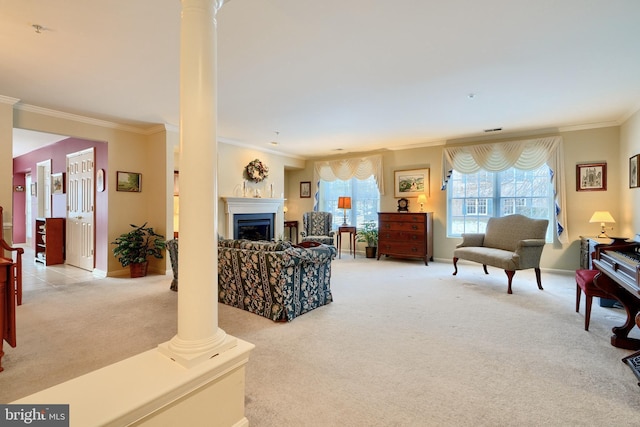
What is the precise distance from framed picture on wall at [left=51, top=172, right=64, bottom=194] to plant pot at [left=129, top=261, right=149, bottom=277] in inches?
105

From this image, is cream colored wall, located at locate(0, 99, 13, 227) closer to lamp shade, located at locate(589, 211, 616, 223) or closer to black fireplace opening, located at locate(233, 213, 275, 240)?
black fireplace opening, located at locate(233, 213, 275, 240)

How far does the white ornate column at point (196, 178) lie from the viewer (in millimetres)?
1389

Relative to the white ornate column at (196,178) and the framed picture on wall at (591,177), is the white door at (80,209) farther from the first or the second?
the framed picture on wall at (591,177)

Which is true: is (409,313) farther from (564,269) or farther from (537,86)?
(564,269)

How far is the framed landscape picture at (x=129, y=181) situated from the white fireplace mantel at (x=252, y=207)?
1409 millimetres

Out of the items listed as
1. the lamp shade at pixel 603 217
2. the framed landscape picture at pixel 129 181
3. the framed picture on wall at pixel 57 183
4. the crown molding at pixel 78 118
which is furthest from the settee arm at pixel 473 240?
the framed picture on wall at pixel 57 183

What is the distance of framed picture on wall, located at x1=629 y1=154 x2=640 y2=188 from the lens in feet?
12.6

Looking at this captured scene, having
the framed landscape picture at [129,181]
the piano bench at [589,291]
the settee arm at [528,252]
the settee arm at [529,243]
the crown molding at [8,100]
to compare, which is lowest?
the piano bench at [589,291]

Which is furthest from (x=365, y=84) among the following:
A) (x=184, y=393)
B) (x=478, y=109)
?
(x=184, y=393)

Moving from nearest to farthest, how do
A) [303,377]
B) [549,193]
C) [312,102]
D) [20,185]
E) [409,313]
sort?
1. [303,377]
2. [409,313]
3. [312,102]
4. [549,193]
5. [20,185]

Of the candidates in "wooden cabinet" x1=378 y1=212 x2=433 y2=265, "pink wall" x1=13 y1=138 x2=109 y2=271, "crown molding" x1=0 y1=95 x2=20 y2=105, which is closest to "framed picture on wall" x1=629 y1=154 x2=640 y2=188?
"wooden cabinet" x1=378 y1=212 x2=433 y2=265

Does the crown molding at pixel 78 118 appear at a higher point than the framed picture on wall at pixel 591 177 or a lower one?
higher

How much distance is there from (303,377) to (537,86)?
3709 millimetres

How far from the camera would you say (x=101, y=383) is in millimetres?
1192
